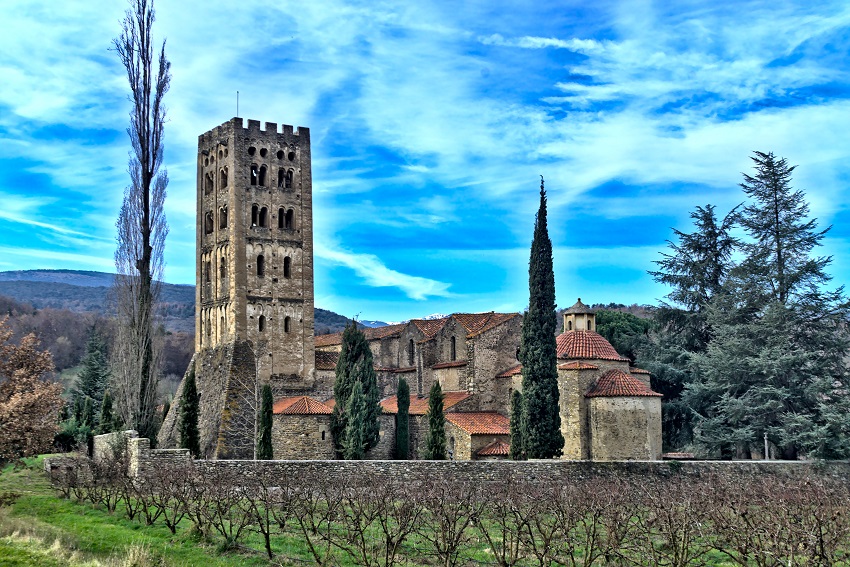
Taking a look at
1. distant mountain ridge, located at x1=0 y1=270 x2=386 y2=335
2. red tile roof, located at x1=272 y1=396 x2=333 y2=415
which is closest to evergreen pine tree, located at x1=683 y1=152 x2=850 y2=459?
red tile roof, located at x1=272 y1=396 x2=333 y2=415

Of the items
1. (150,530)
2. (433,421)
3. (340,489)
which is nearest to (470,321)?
(433,421)

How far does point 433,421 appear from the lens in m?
40.2

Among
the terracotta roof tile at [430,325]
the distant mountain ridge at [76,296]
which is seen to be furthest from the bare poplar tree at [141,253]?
the distant mountain ridge at [76,296]

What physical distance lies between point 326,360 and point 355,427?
1045cm

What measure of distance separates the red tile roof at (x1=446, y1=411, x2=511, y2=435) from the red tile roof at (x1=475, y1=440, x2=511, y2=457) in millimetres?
573

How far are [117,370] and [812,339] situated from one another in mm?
31463

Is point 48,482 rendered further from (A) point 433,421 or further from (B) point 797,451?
(B) point 797,451

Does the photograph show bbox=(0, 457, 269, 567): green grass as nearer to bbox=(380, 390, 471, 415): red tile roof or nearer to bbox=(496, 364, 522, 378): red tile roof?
bbox=(380, 390, 471, 415): red tile roof

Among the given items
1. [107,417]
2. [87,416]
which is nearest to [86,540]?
[107,417]

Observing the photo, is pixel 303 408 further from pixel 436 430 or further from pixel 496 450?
pixel 496 450

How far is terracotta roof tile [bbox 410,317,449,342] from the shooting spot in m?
50.1

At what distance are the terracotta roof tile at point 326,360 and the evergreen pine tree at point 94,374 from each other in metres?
19.1

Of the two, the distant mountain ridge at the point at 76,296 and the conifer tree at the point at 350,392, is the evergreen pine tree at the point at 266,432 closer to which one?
the conifer tree at the point at 350,392

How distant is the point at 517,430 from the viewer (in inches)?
1462
